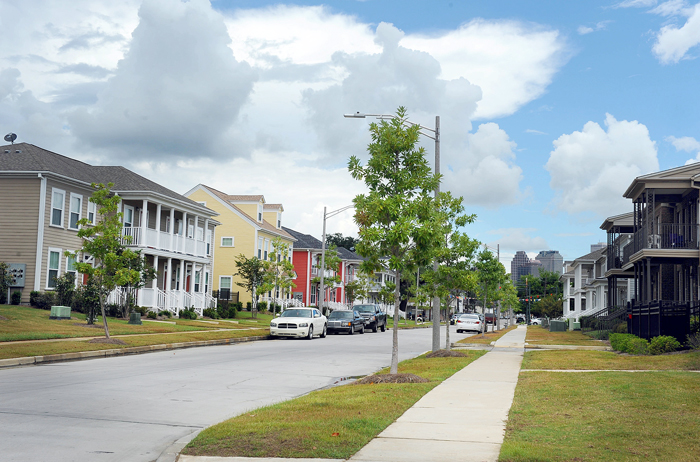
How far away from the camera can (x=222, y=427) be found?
8008 mm

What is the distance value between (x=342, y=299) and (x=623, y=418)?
7621 centimetres

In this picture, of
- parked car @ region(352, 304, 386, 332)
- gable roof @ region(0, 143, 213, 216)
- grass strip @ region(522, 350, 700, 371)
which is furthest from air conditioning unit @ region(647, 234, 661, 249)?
gable roof @ region(0, 143, 213, 216)

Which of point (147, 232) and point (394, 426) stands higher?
point (147, 232)

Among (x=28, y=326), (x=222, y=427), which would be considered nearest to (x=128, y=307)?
(x=28, y=326)

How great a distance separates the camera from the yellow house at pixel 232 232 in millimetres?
57781

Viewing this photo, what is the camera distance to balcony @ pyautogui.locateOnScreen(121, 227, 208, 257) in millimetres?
37000

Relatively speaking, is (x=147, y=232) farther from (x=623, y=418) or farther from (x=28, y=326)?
(x=623, y=418)

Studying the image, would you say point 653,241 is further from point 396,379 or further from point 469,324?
point 469,324

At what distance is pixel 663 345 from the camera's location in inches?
813

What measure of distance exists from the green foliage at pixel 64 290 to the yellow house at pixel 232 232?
84.4 ft

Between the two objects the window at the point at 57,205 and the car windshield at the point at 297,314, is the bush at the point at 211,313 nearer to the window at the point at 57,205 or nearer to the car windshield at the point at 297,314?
the car windshield at the point at 297,314

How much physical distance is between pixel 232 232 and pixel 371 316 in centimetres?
1959

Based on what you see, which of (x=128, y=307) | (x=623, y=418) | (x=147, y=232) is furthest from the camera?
(x=147, y=232)

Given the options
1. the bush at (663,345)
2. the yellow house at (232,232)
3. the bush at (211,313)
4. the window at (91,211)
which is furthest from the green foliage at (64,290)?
the yellow house at (232,232)
